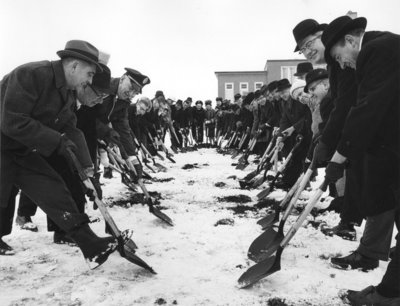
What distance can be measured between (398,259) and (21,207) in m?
3.59

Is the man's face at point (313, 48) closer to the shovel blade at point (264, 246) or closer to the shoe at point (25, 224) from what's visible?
the shovel blade at point (264, 246)

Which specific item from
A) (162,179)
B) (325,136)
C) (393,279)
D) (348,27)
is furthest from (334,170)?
(162,179)

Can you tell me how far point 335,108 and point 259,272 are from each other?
1456 millimetres

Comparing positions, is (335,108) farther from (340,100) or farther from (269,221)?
(269,221)

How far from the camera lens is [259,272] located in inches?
101

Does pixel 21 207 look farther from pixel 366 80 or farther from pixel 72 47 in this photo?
pixel 366 80

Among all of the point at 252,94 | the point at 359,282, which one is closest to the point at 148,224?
the point at 359,282

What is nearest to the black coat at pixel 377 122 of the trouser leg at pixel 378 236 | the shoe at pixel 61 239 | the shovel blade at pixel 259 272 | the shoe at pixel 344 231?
the trouser leg at pixel 378 236

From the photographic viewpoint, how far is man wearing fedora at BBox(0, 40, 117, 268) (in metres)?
2.52

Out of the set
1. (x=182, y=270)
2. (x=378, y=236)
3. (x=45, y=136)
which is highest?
(x=45, y=136)

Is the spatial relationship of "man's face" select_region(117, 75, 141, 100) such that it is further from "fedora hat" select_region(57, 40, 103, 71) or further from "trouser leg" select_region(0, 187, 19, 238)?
"trouser leg" select_region(0, 187, 19, 238)

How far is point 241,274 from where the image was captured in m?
2.75

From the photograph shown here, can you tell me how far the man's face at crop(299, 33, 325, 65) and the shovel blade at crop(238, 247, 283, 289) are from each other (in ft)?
6.07

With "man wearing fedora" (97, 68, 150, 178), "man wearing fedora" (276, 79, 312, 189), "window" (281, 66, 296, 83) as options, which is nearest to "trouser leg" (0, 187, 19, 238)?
"man wearing fedora" (97, 68, 150, 178)
